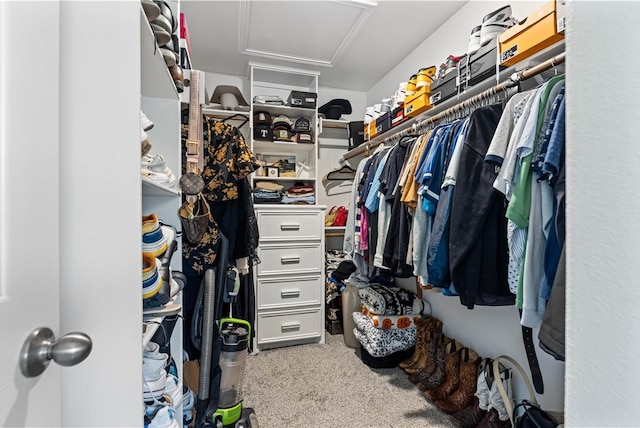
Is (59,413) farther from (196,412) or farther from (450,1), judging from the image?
(450,1)

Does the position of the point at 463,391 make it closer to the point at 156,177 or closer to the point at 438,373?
the point at 438,373

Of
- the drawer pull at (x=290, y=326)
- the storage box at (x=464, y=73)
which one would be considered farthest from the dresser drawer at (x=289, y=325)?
the storage box at (x=464, y=73)

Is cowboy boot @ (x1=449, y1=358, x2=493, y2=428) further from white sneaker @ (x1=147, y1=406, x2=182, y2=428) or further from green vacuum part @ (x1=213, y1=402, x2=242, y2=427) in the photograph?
white sneaker @ (x1=147, y1=406, x2=182, y2=428)

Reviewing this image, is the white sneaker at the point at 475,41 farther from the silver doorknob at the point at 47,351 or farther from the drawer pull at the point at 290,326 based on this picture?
the drawer pull at the point at 290,326

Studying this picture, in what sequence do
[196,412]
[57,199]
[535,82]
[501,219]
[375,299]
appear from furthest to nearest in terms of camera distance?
[375,299] < [196,412] < [535,82] < [501,219] < [57,199]

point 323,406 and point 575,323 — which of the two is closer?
point 575,323

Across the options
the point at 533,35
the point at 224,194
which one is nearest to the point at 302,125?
the point at 224,194

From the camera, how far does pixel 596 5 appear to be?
1.14 ft

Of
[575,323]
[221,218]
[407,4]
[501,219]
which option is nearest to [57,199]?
[575,323]

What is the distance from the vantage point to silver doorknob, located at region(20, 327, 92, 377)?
15.2 inches

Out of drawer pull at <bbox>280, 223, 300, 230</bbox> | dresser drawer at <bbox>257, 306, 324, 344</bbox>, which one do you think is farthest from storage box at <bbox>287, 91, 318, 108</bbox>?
dresser drawer at <bbox>257, 306, 324, 344</bbox>

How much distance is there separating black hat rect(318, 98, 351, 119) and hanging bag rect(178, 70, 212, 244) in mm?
1738

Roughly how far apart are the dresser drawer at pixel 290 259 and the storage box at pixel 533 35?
5.78ft

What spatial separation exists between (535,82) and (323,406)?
1.90 metres
